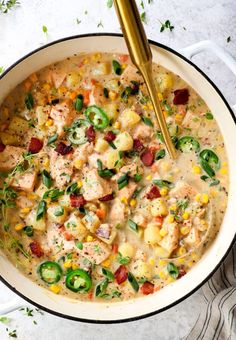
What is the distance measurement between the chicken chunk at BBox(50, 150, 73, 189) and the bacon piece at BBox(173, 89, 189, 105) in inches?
29.1

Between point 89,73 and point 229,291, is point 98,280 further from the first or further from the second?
point 89,73

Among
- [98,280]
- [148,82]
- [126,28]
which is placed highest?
[126,28]

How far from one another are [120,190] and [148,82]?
77 cm

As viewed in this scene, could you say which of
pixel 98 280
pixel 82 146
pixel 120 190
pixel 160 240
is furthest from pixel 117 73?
pixel 98 280

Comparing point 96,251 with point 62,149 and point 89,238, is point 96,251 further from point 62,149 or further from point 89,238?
point 62,149

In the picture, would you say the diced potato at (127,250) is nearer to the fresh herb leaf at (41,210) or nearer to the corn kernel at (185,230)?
the corn kernel at (185,230)

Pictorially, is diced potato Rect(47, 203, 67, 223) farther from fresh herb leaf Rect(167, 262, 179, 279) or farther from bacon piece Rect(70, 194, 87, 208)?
fresh herb leaf Rect(167, 262, 179, 279)

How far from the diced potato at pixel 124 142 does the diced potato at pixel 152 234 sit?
1.59ft

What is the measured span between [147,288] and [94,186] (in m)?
0.72

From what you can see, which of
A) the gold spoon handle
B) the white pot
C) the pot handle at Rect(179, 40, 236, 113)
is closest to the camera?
the gold spoon handle

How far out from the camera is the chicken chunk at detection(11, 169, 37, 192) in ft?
11.8

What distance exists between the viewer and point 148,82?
10.2 ft

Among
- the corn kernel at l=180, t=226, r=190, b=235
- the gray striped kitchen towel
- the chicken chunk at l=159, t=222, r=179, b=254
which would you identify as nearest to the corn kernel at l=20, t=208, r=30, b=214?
the chicken chunk at l=159, t=222, r=179, b=254

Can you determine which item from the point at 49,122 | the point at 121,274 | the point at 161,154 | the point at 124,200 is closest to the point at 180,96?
the point at 161,154
